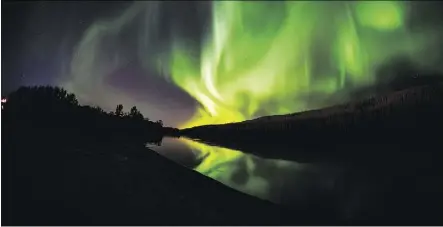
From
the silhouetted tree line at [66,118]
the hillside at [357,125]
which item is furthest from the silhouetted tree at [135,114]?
the hillside at [357,125]

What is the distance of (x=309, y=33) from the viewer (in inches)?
59.3

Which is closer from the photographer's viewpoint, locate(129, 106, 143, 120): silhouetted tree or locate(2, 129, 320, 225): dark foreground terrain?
locate(2, 129, 320, 225): dark foreground terrain

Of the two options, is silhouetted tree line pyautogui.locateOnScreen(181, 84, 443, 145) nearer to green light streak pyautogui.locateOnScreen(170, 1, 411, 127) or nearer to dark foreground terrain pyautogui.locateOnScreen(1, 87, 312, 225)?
green light streak pyautogui.locateOnScreen(170, 1, 411, 127)

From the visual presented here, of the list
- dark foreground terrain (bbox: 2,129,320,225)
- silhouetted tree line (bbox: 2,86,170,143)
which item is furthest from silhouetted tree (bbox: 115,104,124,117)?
dark foreground terrain (bbox: 2,129,320,225)

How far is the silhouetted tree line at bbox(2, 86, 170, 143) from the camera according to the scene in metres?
1.50

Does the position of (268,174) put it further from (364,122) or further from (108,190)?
(108,190)

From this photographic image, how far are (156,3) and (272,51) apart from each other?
0.46m

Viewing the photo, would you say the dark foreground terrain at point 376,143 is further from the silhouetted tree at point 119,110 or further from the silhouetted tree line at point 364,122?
the silhouetted tree at point 119,110

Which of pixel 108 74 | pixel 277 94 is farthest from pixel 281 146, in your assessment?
pixel 108 74

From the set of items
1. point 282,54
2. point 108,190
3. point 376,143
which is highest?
point 282,54

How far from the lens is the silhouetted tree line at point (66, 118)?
4.92ft

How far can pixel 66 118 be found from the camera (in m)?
1.51

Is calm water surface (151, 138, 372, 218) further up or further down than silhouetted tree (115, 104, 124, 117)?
further down

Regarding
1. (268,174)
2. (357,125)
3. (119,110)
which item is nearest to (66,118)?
(119,110)
